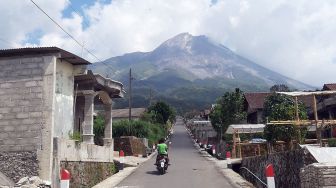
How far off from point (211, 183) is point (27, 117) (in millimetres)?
7065

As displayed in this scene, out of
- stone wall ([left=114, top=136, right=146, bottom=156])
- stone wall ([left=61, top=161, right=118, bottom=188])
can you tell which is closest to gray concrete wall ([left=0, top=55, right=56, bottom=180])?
stone wall ([left=61, top=161, right=118, bottom=188])

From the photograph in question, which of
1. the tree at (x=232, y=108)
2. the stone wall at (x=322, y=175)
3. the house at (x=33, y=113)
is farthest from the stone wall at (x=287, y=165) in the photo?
the tree at (x=232, y=108)

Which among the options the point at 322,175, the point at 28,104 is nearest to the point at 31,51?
the point at 28,104

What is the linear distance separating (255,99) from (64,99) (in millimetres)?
40512

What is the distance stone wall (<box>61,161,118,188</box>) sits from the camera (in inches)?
628

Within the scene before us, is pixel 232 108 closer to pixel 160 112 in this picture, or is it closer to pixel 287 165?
pixel 160 112

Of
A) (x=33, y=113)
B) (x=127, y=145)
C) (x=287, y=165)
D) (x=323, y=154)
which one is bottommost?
(x=287, y=165)

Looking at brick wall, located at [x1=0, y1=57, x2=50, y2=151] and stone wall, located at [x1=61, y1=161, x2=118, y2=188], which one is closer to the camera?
brick wall, located at [x1=0, y1=57, x2=50, y2=151]

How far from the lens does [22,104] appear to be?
1537cm

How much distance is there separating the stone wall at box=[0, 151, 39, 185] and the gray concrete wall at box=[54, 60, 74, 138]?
133 cm

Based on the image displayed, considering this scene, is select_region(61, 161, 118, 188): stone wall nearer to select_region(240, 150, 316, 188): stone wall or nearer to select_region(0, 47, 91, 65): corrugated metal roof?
select_region(0, 47, 91, 65): corrugated metal roof

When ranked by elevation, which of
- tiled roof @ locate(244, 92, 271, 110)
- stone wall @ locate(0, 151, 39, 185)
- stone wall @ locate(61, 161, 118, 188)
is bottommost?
stone wall @ locate(61, 161, 118, 188)

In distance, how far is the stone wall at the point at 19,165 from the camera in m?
14.8

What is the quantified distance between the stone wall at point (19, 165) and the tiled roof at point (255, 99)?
4087 centimetres
